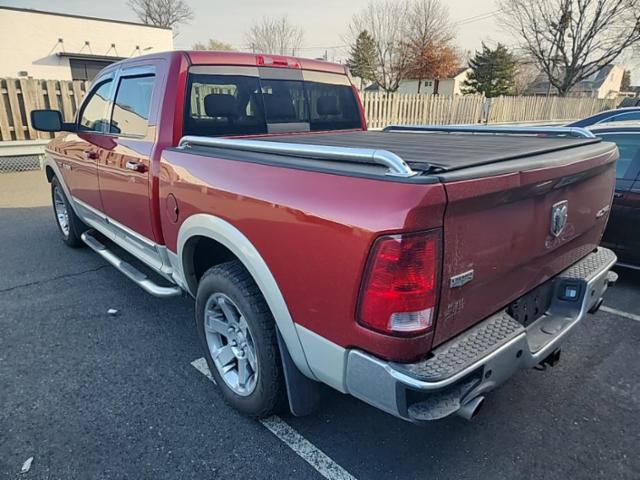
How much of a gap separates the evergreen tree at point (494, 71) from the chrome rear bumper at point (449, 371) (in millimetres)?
38973

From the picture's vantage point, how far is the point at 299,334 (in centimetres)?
194

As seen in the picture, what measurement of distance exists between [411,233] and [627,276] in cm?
437

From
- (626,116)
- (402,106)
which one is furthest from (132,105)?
(402,106)

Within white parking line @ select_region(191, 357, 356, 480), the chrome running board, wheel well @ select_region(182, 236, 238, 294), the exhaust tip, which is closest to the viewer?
the exhaust tip

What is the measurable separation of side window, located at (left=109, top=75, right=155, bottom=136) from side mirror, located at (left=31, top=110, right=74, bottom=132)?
1.07 m

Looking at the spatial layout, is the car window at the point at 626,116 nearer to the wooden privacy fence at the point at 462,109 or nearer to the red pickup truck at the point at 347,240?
the red pickup truck at the point at 347,240

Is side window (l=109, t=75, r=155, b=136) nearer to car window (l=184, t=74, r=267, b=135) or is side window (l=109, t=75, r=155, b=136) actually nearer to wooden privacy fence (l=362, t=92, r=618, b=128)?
car window (l=184, t=74, r=267, b=135)

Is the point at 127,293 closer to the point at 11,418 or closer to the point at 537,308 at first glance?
the point at 11,418

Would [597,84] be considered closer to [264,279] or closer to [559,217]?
[559,217]

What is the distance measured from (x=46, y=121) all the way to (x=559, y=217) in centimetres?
457

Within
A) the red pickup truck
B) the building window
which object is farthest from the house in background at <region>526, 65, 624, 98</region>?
the red pickup truck

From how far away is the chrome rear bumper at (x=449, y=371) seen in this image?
1580 millimetres

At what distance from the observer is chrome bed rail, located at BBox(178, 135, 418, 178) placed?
1.56m

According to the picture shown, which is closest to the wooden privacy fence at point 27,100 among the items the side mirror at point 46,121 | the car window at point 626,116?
the side mirror at point 46,121
